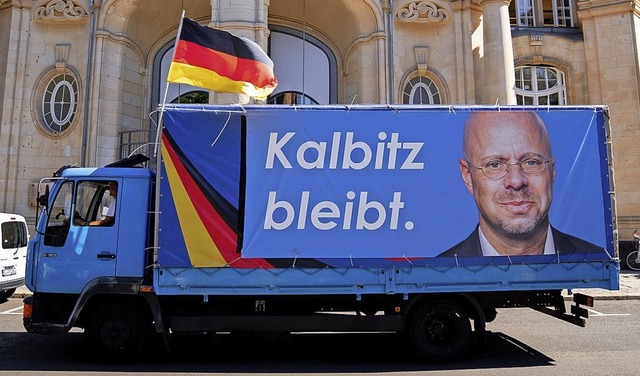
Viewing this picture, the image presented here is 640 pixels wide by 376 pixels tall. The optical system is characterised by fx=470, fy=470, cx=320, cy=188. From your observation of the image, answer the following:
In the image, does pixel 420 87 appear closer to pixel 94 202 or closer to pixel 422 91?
pixel 422 91

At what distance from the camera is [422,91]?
15.0 m

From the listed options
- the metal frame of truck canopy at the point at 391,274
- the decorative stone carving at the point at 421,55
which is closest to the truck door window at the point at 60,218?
the metal frame of truck canopy at the point at 391,274

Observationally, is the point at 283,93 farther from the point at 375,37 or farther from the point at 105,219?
the point at 105,219

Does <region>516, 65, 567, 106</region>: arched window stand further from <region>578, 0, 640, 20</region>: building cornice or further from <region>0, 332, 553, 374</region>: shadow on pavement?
<region>0, 332, 553, 374</region>: shadow on pavement

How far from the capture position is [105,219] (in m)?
5.99

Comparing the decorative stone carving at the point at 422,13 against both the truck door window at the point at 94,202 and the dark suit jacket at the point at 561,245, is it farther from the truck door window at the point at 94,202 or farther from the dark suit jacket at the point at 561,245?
the truck door window at the point at 94,202

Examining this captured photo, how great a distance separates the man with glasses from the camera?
5934 mm

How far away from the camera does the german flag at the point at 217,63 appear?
677cm

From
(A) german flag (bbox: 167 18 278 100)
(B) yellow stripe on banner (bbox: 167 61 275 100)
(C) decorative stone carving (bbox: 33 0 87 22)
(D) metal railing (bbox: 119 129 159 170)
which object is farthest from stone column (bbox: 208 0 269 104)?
(B) yellow stripe on banner (bbox: 167 61 275 100)

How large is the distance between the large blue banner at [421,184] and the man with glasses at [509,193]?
13mm

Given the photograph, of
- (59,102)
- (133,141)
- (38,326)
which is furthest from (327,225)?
(59,102)

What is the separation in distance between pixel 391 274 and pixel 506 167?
200cm

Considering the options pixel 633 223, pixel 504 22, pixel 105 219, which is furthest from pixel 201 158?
pixel 633 223

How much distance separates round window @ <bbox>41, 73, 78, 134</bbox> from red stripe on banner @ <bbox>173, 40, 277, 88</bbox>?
31.8 ft
